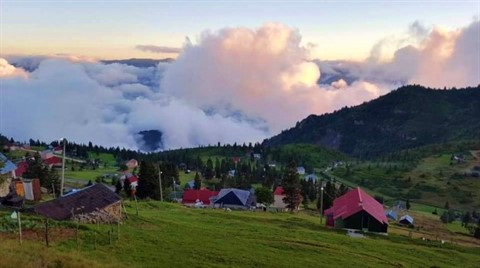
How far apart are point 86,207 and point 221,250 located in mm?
12788

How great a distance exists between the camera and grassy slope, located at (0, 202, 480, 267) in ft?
104

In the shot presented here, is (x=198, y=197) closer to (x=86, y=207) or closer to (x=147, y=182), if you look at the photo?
(x=147, y=182)

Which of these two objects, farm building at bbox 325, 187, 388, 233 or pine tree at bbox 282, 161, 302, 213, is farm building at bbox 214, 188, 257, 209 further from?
farm building at bbox 325, 187, 388, 233

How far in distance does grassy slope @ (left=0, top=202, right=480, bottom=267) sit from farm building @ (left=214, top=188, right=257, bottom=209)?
185 feet

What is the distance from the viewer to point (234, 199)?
118 metres

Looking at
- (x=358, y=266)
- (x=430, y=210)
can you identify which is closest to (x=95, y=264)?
(x=358, y=266)

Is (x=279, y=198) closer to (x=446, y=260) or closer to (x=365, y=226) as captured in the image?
(x=365, y=226)

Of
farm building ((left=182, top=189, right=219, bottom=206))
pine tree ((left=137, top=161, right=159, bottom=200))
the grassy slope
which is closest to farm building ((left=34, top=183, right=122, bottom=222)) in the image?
the grassy slope

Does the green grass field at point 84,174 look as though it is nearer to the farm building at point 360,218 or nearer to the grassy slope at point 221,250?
the farm building at point 360,218

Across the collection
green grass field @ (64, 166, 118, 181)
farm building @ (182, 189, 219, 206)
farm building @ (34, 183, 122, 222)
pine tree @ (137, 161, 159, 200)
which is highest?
farm building @ (34, 183, 122, 222)

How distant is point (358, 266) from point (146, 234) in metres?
15.6

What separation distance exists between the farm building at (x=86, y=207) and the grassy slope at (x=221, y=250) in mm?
1888

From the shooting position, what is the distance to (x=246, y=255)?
125ft

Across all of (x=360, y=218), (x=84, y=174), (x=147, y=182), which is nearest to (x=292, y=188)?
(x=147, y=182)
